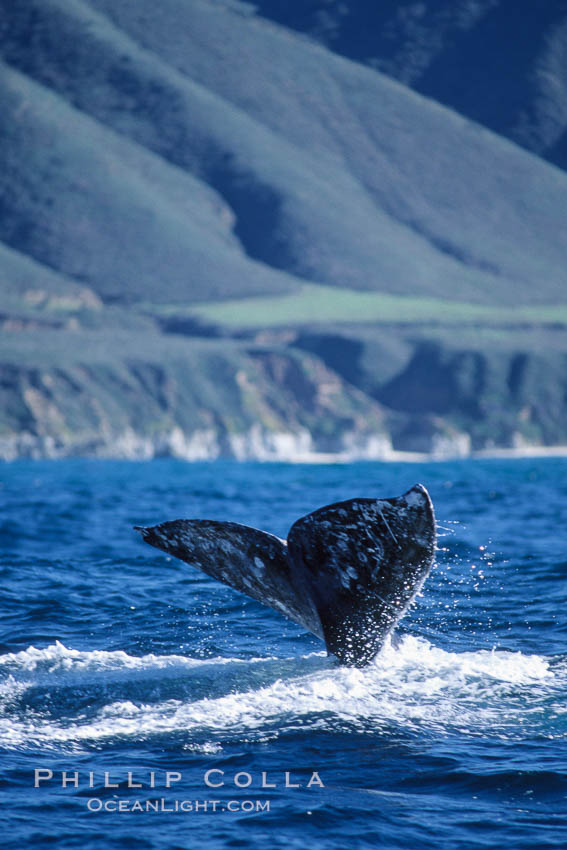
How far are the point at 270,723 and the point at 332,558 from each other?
1427 mm

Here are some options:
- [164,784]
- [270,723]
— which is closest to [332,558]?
[270,723]

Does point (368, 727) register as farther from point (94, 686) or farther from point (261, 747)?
point (94, 686)

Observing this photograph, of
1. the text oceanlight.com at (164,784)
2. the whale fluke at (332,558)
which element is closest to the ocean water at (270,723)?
the text oceanlight.com at (164,784)

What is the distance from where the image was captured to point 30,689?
33.4ft

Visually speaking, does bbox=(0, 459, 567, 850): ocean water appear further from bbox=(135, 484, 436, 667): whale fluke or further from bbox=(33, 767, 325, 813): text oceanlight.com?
bbox=(135, 484, 436, 667): whale fluke

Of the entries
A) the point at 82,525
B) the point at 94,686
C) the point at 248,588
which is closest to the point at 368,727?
the point at 248,588

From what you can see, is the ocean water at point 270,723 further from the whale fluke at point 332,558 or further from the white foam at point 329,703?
the whale fluke at point 332,558

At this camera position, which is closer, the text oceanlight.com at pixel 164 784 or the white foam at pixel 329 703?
the text oceanlight.com at pixel 164 784

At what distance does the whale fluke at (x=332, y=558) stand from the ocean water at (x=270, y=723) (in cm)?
80

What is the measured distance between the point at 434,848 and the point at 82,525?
70.0 feet

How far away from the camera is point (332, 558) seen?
920 cm

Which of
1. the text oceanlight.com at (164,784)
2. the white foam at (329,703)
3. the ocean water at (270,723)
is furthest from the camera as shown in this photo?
the white foam at (329,703)

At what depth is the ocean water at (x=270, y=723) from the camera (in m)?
7.31

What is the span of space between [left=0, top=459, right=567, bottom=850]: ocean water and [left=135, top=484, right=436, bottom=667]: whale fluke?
804mm
